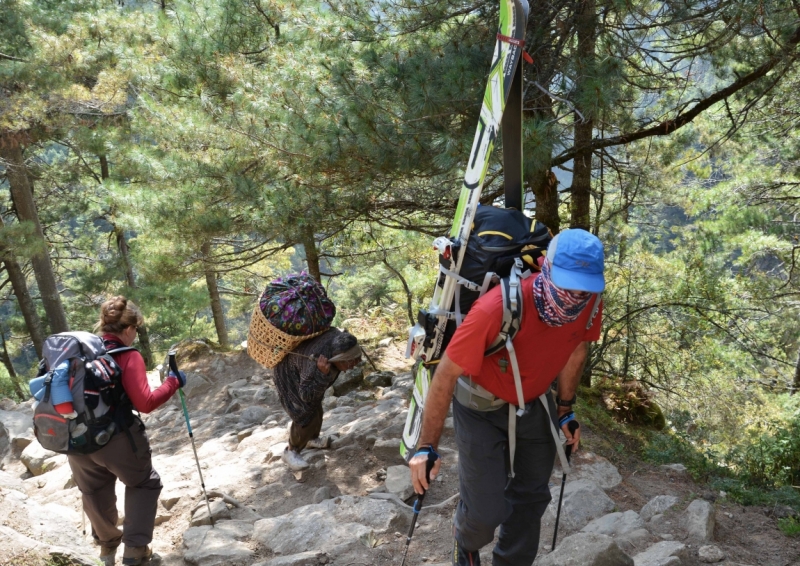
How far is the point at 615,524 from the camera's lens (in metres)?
4.14

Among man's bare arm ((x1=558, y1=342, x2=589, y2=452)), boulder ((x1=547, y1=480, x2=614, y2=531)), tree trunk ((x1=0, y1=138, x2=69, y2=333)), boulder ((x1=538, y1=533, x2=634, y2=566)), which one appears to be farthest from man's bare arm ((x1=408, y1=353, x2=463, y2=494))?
tree trunk ((x1=0, y1=138, x2=69, y2=333))

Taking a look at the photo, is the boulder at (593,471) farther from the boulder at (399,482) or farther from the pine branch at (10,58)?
the pine branch at (10,58)

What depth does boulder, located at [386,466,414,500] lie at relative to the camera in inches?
191

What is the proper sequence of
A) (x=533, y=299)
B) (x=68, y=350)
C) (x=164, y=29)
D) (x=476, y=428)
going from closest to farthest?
(x=533, y=299) → (x=476, y=428) → (x=68, y=350) → (x=164, y=29)

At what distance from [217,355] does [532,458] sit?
9.71m

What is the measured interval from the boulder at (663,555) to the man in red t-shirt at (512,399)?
3.06ft

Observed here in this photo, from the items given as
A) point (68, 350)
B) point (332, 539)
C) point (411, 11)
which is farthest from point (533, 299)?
point (411, 11)

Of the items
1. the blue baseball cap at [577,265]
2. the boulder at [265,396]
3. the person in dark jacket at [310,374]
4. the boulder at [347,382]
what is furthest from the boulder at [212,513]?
the boulder at [265,396]

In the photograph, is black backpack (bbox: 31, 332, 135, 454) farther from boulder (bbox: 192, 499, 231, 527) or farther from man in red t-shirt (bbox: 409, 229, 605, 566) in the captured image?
man in red t-shirt (bbox: 409, 229, 605, 566)

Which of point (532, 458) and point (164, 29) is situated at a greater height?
point (164, 29)

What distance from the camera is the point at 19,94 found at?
10.2 meters

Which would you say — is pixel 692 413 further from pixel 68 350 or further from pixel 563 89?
pixel 68 350

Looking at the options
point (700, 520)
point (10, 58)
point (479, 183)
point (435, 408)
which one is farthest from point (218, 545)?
point (10, 58)

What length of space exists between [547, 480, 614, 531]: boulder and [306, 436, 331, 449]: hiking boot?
90.9 inches
